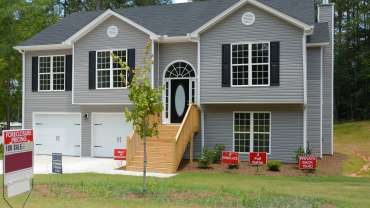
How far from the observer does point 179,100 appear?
22.4m

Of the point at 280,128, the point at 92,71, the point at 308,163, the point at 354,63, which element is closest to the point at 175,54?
the point at 92,71

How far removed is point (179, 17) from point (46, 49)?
7.26m

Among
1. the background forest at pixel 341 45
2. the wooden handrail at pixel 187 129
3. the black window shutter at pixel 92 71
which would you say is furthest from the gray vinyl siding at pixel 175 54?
the background forest at pixel 341 45

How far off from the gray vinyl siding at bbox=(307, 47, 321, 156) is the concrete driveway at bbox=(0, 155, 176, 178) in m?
7.60

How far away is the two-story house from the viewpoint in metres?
20.0

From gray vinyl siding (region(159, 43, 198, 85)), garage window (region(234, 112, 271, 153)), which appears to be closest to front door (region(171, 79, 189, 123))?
gray vinyl siding (region(159, 43, 198, 85))

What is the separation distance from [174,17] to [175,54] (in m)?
3.01

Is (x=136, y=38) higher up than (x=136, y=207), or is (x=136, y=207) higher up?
(x=136, y=38)

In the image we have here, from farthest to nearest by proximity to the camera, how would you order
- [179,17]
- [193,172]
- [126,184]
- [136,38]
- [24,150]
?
1. [179,17]
2. [136,38]
3. [193,172]
4. [126,184]
5. [24,150]

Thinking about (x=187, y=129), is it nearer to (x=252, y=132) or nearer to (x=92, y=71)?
(x=252, y=132)

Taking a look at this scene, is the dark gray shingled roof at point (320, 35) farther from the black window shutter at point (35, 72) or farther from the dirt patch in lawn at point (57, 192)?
the black window shutter at point (35, 72)

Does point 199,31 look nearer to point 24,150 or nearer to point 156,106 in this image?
point 156,106

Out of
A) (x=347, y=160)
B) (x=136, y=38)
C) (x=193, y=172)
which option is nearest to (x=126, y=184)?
(x=193, y=172)

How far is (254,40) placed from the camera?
20.2 m
